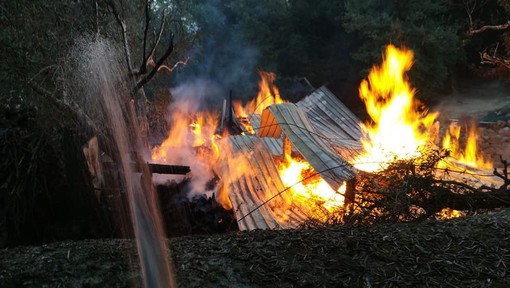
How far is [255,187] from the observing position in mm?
7586

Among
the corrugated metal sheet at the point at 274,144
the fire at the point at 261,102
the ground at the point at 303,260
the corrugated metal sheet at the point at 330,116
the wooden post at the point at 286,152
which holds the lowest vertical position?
the ground at the point at 303,260

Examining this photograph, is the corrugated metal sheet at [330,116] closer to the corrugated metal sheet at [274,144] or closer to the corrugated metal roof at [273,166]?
the corrugated metal sheet at [274,144]

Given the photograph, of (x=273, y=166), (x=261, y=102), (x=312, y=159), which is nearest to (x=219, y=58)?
(x=261, y=102)

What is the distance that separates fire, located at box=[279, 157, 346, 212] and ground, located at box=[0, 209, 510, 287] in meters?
3.68

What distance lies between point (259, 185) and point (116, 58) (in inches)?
175

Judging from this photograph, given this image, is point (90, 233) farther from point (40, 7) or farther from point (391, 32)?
point (391, 32)

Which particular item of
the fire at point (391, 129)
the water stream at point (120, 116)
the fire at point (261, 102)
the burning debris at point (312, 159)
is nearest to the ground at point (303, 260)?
the burning debris at point (312, 159)

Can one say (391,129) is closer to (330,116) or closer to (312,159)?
(312,159)

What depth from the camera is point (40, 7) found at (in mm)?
6980

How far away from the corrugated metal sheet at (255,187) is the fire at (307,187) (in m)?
0.30

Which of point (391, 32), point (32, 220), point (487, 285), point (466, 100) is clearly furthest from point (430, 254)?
point (466, 100)

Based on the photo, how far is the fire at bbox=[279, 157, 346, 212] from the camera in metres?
6.89

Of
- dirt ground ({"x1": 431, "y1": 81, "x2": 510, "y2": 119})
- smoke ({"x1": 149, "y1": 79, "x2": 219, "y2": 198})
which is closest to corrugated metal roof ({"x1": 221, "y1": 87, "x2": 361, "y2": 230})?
smoke ({"x1": 149, "y1": 79, "x2": 219, "y2": 198})

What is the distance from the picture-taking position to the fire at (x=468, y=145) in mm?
10391
